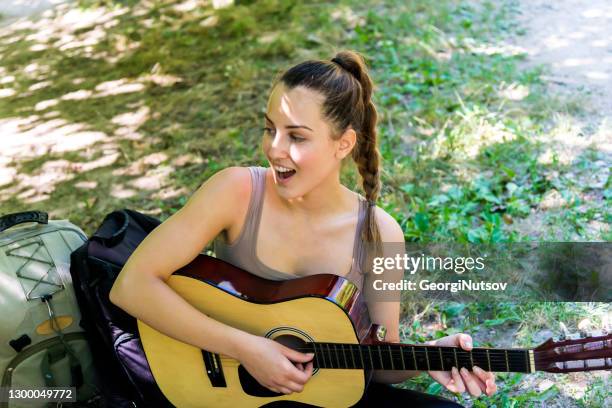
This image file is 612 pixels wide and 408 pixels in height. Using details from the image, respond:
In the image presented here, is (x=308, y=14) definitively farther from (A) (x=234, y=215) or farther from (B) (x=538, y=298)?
(A) (x=234, y=215)

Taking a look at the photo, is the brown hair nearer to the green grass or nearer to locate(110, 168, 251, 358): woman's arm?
locate(110, 168, 251, 358): woman's arm

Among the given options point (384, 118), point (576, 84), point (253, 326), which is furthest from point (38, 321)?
point (576, 84)

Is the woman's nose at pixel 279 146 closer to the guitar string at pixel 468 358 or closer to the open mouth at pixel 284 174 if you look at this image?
the open mouth at pixel 284 174

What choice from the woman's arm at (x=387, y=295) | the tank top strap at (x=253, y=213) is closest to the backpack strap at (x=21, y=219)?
the tank top strap at (x=253, y=213)

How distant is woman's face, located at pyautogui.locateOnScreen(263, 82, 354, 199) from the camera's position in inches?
83.0

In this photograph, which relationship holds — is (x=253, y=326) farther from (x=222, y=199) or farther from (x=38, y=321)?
(x=38, y=321)

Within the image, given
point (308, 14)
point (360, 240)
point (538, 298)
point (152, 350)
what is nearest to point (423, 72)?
point (308, 14)

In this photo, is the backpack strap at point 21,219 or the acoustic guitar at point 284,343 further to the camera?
the backpack strap at point 21,219

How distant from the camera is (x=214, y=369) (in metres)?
2.20

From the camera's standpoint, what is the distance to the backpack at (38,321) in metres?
2.22

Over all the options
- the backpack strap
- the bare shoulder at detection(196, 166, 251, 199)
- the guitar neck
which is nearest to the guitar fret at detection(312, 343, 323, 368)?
the guitar neck

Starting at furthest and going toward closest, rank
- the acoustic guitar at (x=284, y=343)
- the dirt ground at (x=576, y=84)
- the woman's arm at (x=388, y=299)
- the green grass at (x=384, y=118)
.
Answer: the dirt ground at (x=576, y=84)
the green grass at (x=384, y=118)
the woman's arm at (x=388, y=299)
the acoustic guitar at (x=284, y=343)

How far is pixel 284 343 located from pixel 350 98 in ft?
2.58

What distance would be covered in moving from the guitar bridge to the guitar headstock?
98 cm
